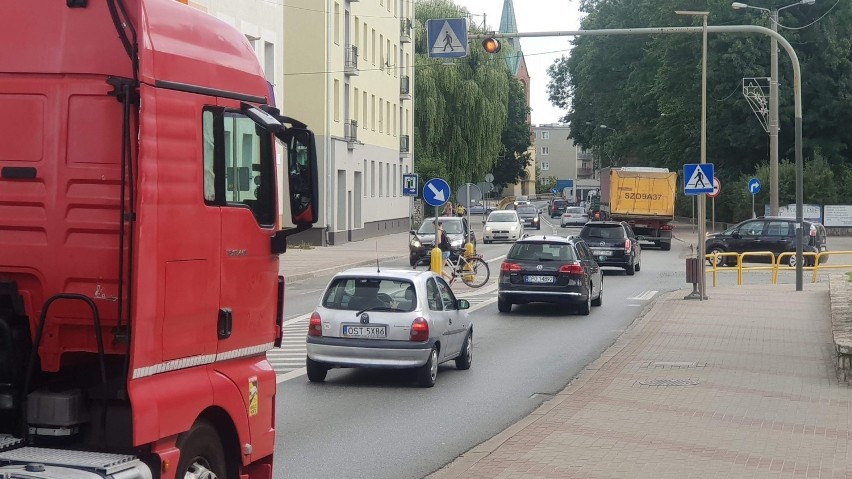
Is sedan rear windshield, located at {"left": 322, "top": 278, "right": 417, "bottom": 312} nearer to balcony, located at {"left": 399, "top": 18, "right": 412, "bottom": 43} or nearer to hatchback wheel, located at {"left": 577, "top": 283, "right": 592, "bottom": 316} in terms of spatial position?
hatchback wheel, located at {"left": 577, "top": 283, "right": 592, "bottom": 316}

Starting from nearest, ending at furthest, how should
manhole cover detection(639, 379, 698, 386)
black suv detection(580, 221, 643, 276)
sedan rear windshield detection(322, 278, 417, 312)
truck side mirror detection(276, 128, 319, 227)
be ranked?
truck side mirror detection(276, 128, 319, 227) → manhole cover detection(639, 379, 698, 386) → sedan rear windshield detection(322, 278, 417, 312) → black suv detection(580, 221, 643, 276)

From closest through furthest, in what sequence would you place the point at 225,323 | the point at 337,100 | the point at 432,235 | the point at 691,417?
the point at 225,323, the point at 691,417, the point at 432,235, the point at 337,100

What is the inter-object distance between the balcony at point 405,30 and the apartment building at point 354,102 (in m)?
0.06

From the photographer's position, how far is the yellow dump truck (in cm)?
5081

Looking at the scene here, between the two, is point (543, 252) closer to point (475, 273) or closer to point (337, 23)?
point (475, 273)

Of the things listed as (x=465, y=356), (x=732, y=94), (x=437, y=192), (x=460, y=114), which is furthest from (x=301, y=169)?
(x=460, y=114)

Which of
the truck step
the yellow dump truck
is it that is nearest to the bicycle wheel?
the yellow dump truck

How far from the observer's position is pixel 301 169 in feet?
23.1

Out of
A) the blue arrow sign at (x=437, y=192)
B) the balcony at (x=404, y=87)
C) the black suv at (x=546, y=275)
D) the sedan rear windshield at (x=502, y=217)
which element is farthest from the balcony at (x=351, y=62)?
the black suv at (x=546, y=275)

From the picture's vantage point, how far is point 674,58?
6681cm

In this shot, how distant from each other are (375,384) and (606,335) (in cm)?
705

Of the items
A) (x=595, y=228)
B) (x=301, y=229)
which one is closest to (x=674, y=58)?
(x=595, y=228)

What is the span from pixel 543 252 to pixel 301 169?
17.2m

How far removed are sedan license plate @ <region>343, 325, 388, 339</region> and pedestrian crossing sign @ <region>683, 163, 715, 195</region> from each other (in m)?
12.7
